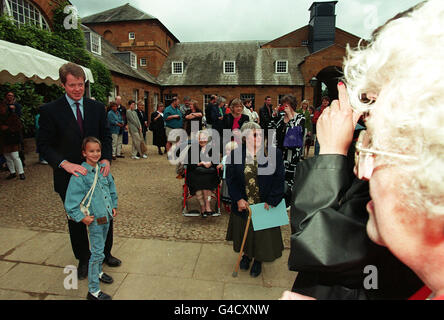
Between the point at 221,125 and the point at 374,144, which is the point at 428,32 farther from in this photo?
the point at 221,125

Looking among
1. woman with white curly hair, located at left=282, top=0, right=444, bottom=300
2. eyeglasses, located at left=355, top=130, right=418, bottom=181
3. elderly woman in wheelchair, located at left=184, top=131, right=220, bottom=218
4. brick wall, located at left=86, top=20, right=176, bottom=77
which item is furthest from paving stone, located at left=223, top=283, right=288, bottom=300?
brick wall, located at left=86, top=20, right=176, bottom=77

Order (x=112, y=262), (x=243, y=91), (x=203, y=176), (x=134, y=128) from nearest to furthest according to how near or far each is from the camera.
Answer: (x=112, y=262) < (x=203, y=176) < (x=134, y=128) < (x=243, y=91)

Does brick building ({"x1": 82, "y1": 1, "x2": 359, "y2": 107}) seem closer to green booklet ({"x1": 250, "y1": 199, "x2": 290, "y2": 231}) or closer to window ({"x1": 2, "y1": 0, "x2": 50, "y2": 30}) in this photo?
window ({"x1": 2, "y1": 0, "x2": 50, "y2": 30})

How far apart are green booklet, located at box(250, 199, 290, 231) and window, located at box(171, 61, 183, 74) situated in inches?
1068

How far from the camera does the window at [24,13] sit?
33.3 feet

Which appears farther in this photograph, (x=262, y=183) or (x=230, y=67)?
(x=230, y=67)

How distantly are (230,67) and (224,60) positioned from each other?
1236 millimetres

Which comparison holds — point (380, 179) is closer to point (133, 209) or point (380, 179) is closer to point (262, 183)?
point (262, 183)

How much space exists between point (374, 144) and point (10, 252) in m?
4.12

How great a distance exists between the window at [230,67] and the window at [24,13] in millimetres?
17335

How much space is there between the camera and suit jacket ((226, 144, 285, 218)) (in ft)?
9.54

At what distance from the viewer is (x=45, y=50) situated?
10695mm

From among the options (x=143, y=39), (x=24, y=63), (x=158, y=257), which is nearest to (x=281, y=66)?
(x=143, y=39)
